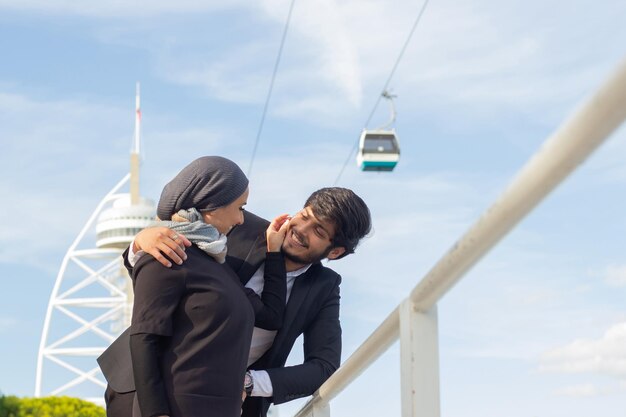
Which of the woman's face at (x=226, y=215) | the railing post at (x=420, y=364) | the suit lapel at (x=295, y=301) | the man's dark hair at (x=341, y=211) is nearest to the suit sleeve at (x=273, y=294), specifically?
the suit lapel at (x=295, y=301)

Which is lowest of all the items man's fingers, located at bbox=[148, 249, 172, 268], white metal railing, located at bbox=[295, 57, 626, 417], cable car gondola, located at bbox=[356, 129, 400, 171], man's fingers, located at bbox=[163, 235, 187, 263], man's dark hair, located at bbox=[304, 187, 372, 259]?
white metal railing, located at bbox=[295, 57, 626, 417]

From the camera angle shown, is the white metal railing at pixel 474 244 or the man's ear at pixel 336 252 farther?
the man's ear at pixel 336 252

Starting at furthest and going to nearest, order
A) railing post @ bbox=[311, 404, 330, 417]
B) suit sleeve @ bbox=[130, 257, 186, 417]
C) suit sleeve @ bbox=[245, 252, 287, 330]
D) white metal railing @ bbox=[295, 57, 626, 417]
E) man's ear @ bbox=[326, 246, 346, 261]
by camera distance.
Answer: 1. man's ear @ bbox=[326, 246, 346, 261]
2. railing post @ bbox=[311, 404, 330, 417]
3. suit sleeve @ bbox=[245, 252, 287, 330]
4. suit sleeve @ bbox=[130, 257, 186, 417]
5. white metal railing @ bbox=[295, 57, 626, 417]

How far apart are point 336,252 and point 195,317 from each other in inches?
30.3

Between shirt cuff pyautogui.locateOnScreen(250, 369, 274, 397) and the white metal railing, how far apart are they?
1.51ft

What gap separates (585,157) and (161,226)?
5.35 ft

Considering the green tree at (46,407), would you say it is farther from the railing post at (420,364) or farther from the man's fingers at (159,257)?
the railing post at (420,364)

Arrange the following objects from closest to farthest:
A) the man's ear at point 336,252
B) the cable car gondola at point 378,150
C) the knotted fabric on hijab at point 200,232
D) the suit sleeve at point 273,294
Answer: the knotted fabric on hijab at point 200,232, the suit sleeve at point 273,294, the man's ear at point 336,252, the cable car gondola at point 378,150

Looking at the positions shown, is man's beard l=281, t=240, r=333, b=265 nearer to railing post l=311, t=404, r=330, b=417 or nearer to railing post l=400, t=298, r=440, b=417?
railing post l=311, t=404, r=330, b=417

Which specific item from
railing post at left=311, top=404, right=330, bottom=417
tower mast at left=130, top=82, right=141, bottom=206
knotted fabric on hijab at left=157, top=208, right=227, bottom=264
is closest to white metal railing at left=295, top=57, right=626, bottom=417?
knotted fabric on hijab at left=157, top=208, right=227, bottom=264

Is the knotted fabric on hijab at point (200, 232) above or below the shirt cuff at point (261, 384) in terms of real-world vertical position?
above

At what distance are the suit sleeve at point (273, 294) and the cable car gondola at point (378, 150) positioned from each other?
738 inches

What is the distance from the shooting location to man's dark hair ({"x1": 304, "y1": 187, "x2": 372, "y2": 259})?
10.0ft

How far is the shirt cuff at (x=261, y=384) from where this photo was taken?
290cm
